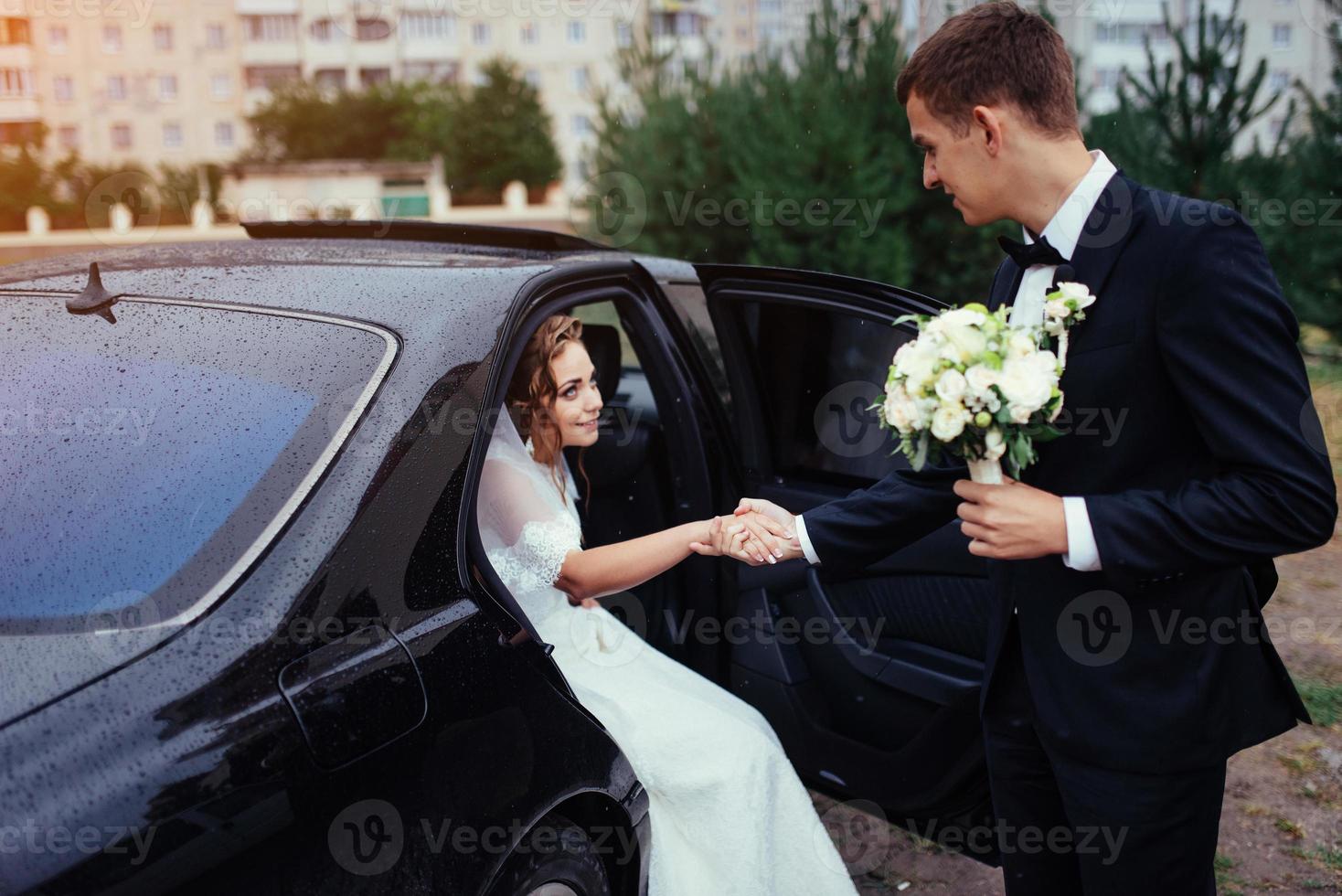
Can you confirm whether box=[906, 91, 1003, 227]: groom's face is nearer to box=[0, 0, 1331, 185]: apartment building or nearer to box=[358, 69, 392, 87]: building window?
box=[0, 0, 1331, 185]: apartment building

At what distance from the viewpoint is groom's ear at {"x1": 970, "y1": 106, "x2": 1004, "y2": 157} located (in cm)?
175

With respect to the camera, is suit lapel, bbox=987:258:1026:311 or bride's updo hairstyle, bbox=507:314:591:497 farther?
bride's updo hairstyle, bbox=507:314:591:497

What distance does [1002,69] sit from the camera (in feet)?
5.69

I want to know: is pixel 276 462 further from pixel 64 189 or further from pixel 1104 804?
pixel 64 189

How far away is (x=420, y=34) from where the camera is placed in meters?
67.5

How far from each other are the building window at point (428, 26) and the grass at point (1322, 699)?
70187 mm

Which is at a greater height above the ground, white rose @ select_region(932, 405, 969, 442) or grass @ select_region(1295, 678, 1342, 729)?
white rose @ select_region(932, 405, 969, 442)

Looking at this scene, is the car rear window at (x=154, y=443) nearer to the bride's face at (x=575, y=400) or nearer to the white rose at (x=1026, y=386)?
the bride's face at (x=575, y=400)

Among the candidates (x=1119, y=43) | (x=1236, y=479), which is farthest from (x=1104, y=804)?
(x=1119, y=43)

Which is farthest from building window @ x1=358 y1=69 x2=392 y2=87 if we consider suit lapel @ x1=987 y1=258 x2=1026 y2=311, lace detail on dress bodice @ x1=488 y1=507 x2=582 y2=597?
suit lapel @ x1=987 y1=258 x2=1026 y2=311

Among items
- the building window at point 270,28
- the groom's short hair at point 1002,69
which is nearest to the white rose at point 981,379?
the groom's short hair at point 1002,69

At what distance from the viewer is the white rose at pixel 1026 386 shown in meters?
1.53

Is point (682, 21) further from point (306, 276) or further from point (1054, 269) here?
point (1054, 269)

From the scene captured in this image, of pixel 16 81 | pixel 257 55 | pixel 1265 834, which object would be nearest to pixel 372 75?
pixel 257 55
